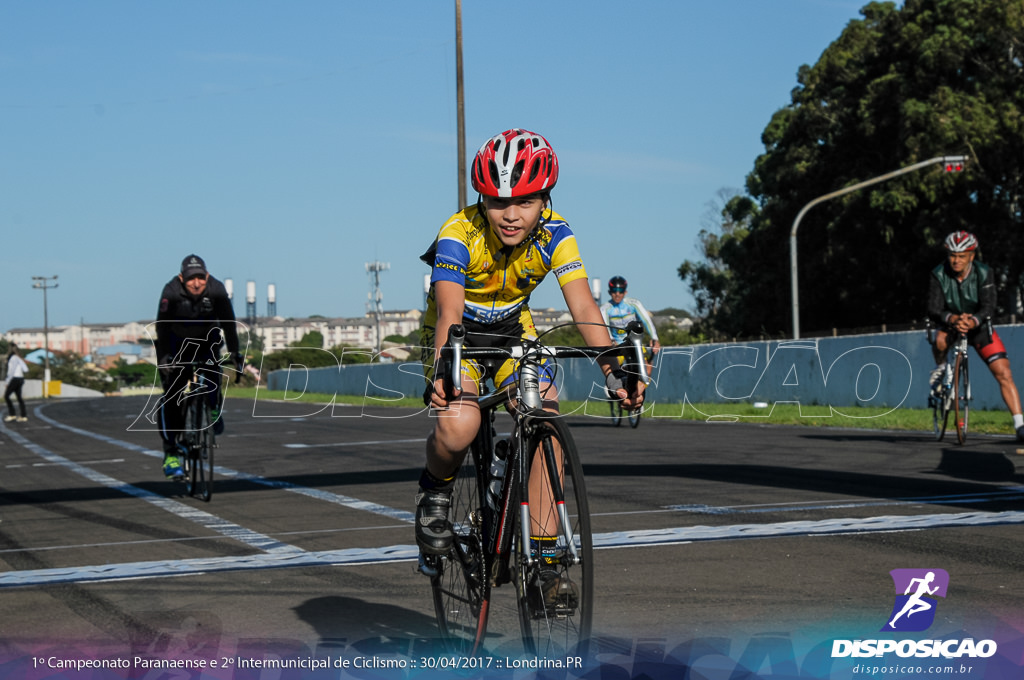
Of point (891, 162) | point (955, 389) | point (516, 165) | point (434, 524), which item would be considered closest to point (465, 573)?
point (434, 524)

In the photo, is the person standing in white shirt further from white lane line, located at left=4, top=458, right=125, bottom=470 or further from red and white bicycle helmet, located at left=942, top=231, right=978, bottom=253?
red and white bicycle helmet, located at left=942, top=231, right=978, bottom=253

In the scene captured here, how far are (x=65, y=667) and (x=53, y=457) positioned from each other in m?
12.9

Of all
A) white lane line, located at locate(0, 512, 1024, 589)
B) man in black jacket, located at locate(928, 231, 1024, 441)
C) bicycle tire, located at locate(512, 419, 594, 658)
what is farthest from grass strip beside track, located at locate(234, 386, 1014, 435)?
bicycle tire, located at locate(512, 419, 594, 658)

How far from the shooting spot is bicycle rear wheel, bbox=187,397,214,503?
10.4m

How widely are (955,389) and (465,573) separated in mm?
8957

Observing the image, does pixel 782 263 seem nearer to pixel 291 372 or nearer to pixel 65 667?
pixel 291 372

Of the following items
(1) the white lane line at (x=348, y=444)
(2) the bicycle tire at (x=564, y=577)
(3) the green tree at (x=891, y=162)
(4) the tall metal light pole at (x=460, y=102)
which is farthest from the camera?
(3) the green tree at (x=891, y=162)

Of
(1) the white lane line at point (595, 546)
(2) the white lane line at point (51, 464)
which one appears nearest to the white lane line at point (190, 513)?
(2) the white lane line at point (51, 464)

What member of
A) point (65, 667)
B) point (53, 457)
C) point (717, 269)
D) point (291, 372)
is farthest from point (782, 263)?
point (65, 667)

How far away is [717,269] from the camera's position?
67.8 m

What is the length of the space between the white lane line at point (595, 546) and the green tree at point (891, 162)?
32337mm

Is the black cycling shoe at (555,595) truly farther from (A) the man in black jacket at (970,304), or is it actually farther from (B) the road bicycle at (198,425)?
(A) the man in black jacket at (970,304)

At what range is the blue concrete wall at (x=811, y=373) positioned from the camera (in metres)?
18.8

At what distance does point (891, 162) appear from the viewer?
4112cm
